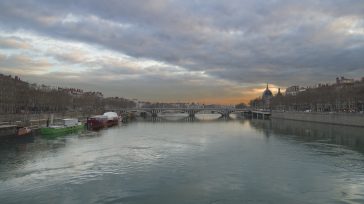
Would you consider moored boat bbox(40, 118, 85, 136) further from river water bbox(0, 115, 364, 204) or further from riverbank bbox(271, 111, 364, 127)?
riverbank bbox(271, 111, 364, 127)

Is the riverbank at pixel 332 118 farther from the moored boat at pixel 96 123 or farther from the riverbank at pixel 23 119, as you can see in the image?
the riverbank at pixel 23 119

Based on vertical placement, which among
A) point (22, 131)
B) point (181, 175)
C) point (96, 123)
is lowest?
point (181, 175)

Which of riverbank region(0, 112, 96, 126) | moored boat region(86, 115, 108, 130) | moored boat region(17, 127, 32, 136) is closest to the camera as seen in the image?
moored boat region(17, 127, 32, 136)

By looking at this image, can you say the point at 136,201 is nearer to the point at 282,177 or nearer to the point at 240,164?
the point at 282,177

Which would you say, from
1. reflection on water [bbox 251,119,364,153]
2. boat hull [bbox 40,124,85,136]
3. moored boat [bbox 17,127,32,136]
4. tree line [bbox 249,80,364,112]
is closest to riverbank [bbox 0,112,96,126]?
moored boat [bbox 17,127,32,136]

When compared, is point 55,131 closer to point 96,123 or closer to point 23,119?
point 23,119

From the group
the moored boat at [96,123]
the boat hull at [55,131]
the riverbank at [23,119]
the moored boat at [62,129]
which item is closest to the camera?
the boat hull at [55,131]

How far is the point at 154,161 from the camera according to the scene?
2630 centimetres

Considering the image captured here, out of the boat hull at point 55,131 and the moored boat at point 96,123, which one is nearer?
the boat hull at point 55,131

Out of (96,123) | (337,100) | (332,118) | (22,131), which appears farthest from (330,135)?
(96,123)

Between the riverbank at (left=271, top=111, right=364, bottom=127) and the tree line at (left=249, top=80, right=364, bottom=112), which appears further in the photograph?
the tree line at (left=249, top=80, right=364, bottom=112)

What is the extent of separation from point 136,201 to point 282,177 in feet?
28.6


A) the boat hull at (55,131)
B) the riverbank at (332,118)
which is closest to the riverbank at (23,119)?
the boat hull at (55,131)

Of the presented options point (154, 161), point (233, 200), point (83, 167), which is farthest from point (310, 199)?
point (83, 167)
